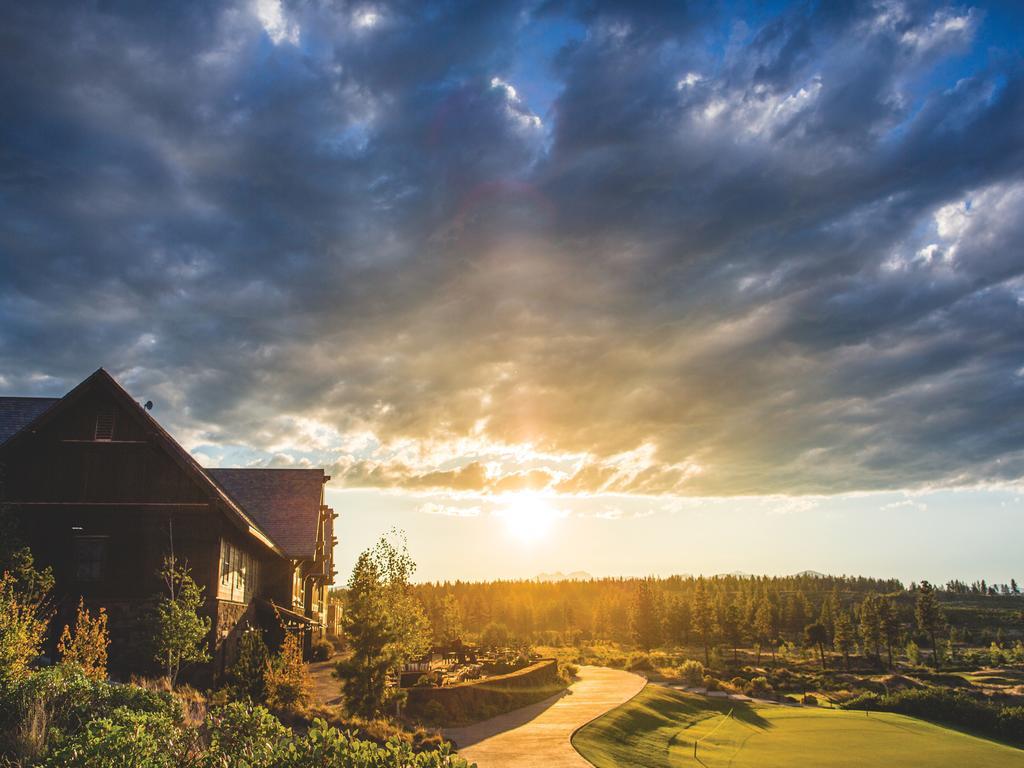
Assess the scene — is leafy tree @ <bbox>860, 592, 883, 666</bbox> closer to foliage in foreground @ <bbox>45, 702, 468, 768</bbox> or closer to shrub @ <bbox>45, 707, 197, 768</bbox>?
foliage in foreground @ <bbox>45, 702, 468, 768</bbox>

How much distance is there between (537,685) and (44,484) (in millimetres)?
29456

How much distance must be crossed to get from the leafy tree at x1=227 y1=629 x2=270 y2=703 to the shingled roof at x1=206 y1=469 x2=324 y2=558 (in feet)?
54.1

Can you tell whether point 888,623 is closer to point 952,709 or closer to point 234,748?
point 952,709

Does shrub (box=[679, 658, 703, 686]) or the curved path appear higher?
the curved path

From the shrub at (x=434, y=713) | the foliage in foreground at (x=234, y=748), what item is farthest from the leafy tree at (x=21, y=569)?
the foliage in foreground at (x=234, y=748)

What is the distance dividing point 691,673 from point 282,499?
154 ft

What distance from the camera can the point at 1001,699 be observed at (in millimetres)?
59125

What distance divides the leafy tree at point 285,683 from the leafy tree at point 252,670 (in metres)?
0.25

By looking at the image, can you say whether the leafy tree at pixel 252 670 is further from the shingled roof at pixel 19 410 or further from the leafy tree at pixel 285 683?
the shingled roof at pixel 19 410

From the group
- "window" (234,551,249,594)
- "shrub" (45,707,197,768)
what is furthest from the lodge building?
"shrub" (45,707,197,768)

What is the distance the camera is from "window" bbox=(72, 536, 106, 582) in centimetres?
2781

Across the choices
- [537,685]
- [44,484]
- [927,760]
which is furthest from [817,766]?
[44,484]

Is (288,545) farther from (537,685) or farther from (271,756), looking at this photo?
(271,756)

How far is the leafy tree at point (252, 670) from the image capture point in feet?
75.4
